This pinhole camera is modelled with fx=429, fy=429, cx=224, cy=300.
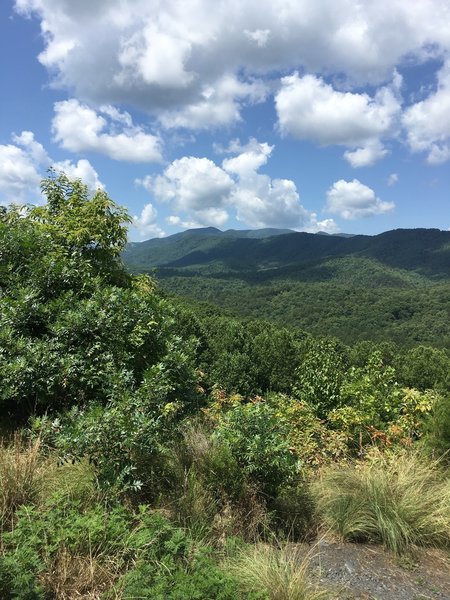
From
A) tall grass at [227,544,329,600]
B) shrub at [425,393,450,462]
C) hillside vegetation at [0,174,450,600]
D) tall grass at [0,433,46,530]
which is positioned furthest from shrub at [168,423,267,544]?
shrub at [425,393,450,462]

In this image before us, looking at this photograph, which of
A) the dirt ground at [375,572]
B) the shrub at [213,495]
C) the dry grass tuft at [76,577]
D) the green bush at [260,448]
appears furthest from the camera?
the green bush at [260,448]

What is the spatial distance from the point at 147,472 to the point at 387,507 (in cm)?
210

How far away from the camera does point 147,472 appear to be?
356cm

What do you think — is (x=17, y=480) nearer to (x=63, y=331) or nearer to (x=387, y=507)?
(x=63, y=331)

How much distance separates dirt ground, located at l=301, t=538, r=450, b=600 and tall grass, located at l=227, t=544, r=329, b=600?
21cm

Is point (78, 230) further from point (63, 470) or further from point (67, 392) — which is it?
point (63, 470)

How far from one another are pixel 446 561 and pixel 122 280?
546 cm

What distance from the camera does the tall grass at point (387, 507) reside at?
362cm

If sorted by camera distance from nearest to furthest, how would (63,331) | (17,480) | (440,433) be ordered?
(17,480)
(63,331)
(440,433)

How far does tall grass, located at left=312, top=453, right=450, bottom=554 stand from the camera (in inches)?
142

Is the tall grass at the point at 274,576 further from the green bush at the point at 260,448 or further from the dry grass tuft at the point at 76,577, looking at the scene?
the dry grass tuft at the point at 76,577

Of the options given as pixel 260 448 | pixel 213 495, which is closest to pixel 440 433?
pixel 260 448

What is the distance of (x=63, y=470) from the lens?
355cm

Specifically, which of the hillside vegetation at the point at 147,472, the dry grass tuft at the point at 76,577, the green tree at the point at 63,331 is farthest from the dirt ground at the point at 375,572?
the green tree at the point at 63,331
